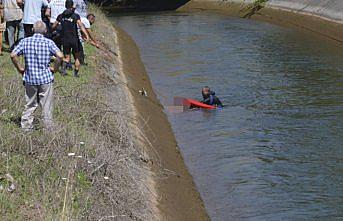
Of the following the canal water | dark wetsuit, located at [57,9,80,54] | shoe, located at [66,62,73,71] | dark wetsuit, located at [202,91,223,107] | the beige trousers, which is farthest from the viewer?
dark wetsuit, located at [202,91,223,107]

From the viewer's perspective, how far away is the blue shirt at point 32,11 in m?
16.3

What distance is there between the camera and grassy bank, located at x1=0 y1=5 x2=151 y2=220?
8.90 m

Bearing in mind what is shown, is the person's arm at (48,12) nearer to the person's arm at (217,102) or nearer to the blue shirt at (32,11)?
the blue shirt at (32,11)

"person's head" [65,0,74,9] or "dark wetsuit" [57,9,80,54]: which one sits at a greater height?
"person's head" [65,0,74,9]

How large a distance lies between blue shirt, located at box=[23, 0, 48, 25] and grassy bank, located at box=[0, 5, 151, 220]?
6.92ft

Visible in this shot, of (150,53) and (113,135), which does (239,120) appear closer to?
(113,135)

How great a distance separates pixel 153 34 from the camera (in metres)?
39.2

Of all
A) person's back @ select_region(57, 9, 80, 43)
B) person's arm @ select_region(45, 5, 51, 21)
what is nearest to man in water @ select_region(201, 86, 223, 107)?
person's back @ select_region(57, 9, 80, 43)

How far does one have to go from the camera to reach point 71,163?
9.99 meters

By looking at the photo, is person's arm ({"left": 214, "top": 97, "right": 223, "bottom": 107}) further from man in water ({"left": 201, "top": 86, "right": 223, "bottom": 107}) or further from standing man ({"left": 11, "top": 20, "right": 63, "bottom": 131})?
standing man ({"left": 11, "top": 20, "right": 63, "bottom": 131})

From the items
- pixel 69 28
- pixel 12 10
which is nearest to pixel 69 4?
pixel 69 28

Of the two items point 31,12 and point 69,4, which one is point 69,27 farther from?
point 31,12

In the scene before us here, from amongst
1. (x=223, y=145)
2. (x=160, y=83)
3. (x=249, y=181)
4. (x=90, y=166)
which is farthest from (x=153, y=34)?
(x=90, y=166)

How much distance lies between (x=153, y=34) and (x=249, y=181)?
1022 inches
